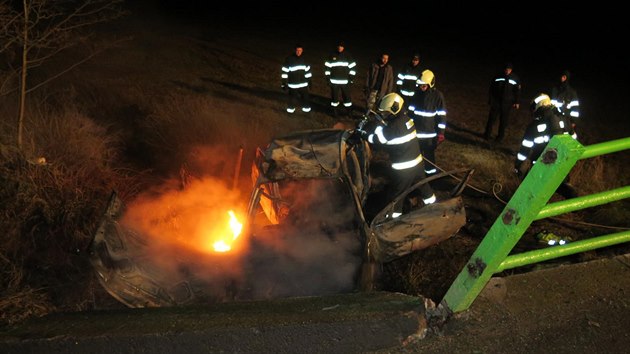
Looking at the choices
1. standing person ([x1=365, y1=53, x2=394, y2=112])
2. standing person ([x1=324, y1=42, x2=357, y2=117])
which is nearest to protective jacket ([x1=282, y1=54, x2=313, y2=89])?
standing person ([x1=324, y1=42, x2=357, y2=117])

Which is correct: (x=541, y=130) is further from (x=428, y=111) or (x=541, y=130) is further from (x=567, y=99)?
(x=567, y=99)

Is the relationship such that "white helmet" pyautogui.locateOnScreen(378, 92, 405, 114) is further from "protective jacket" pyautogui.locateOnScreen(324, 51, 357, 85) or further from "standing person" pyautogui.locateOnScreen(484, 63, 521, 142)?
"protective jacket" pyautogui.locateOnScreen(324, 51, 357, 85)

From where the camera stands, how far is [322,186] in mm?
5168

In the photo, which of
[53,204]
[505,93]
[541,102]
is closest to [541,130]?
[541,102]

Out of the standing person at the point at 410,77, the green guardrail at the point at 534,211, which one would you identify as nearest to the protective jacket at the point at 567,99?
the standing person at the point at 410,77

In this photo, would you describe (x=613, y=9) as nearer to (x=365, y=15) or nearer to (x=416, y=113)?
(x=365, y=15)

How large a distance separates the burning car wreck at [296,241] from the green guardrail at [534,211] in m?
1.56

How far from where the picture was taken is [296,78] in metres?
10.3

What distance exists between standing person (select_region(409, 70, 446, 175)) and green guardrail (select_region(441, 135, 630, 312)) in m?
5.24

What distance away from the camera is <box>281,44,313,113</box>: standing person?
10.4 metres

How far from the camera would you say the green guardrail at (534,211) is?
1.88 m

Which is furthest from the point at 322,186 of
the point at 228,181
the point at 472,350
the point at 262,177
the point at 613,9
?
the point at 613,9

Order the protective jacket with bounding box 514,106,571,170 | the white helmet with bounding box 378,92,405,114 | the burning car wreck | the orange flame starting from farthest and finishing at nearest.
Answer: the protective jacket with bounding box 514,106,571,170 < the white helmet with bounding box 378,92,405,114 < the orange flame < the burning car wreck

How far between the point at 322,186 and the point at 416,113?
3.00m
